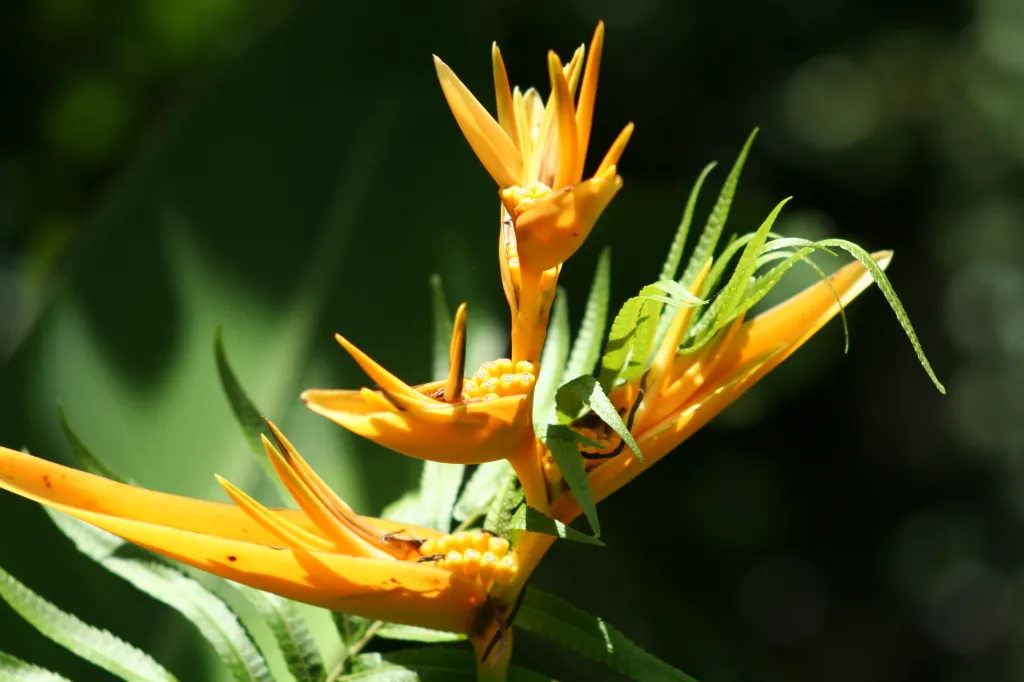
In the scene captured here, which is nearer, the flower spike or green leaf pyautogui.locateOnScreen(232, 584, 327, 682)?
the flower spike

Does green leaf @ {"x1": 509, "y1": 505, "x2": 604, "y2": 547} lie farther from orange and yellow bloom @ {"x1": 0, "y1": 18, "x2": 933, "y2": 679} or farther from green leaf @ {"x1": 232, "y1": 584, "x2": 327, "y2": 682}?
green leaf @ {"x1": 232, "y1": 584, "x2": 327, "y2": 682}

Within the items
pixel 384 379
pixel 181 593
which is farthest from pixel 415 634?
pixel 384 379

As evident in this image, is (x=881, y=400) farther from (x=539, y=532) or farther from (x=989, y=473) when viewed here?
(x=539, y=532)

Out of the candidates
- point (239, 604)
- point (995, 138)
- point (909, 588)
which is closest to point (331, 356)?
point (239, 604)

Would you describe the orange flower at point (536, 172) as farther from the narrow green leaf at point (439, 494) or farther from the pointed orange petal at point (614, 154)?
the narrow green leaf at point (439, 494)

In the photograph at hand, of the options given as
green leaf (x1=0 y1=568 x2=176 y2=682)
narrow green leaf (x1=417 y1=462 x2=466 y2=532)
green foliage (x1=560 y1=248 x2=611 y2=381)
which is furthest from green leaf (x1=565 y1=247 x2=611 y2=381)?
green leaf (x1=0 y1=568 x2=176 y2=682)
